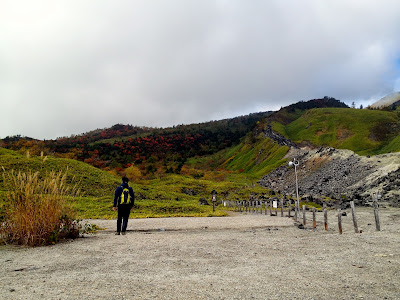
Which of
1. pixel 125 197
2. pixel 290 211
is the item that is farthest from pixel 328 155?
pixel 125 197

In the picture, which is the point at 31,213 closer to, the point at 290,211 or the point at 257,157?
the point at 290,211

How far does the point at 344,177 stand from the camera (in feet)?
149

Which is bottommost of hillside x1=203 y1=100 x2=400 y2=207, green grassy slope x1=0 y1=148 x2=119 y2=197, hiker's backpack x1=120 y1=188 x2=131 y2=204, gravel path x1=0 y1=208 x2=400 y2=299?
gravel path x1=0 y1=208 x2=400 y2=299

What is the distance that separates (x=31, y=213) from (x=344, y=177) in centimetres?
4645

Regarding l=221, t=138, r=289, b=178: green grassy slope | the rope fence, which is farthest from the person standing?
l=221, t=138, r=289, b=178: green grassy slope

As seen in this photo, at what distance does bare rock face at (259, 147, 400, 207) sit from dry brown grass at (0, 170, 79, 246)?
28.2 m

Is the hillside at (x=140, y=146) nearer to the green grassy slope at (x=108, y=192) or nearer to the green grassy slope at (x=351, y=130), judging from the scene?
the green grassy slope at (x=108, y=192)

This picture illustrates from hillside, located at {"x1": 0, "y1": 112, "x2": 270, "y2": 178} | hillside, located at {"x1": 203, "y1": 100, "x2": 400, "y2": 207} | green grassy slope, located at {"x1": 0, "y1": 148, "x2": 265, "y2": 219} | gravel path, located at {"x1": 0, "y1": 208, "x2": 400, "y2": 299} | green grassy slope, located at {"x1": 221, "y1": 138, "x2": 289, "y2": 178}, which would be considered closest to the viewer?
gravel path, located at {"x1": 0, "y1": 208, "x2": 400, "y2": 299}

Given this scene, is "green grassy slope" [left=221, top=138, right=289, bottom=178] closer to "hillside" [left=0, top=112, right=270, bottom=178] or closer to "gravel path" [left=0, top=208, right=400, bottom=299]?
"hillside" [left=0, top=112, right=270, bottom=178]

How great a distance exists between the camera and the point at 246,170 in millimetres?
104688

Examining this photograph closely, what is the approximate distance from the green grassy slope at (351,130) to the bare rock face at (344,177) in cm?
1674

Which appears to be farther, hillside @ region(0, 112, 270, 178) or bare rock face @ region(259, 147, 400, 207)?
hillside @ region(0, 112, 270, 178)

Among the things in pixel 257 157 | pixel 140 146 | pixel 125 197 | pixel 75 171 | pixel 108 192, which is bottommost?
pixel 125 197

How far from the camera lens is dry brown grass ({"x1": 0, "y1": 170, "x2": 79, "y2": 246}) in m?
8.56
